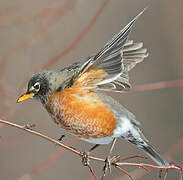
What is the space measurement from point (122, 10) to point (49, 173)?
2.32 m

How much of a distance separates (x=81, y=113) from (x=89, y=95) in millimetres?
136

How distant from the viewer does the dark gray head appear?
2.28 m

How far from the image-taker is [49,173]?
5004 mm

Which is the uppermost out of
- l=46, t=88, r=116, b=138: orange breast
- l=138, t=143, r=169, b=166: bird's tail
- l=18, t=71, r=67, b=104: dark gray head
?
l=18, t=71, r=67, b=104: dark gray head

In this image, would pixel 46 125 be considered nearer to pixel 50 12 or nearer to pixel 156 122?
pixel 156 122

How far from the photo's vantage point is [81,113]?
2209 millimetres

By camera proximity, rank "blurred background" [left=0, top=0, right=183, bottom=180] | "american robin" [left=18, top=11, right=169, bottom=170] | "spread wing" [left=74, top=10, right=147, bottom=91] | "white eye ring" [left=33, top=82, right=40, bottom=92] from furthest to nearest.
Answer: "blurred background" [left=0, top=0, right=183, bottom=180] < "white eye ring" [left=33, top=82, right=40, bottom=92] < "american robin" [left=18, top=11, right=169, bottom=170] < "spread wing" [left=74, top=10, right=147, bottom=91]

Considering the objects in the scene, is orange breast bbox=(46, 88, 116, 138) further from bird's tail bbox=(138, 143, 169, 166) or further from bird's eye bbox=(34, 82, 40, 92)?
bird's tail bbox=(138, 143, 169, 166)

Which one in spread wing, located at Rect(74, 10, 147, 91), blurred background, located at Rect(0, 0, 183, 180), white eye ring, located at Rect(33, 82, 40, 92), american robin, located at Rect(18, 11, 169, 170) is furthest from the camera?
blurred background, located at Rect(0, 0, 183, 180)

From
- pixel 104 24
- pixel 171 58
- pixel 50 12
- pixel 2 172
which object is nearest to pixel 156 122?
pixel 171 58

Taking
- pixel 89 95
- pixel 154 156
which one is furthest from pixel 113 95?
pixel 89 95

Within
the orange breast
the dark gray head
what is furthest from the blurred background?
the orange breast

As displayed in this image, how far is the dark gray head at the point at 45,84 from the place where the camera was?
2.28m

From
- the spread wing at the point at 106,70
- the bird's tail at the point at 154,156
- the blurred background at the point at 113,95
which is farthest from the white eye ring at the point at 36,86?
the blurred background at the point at 113,95
